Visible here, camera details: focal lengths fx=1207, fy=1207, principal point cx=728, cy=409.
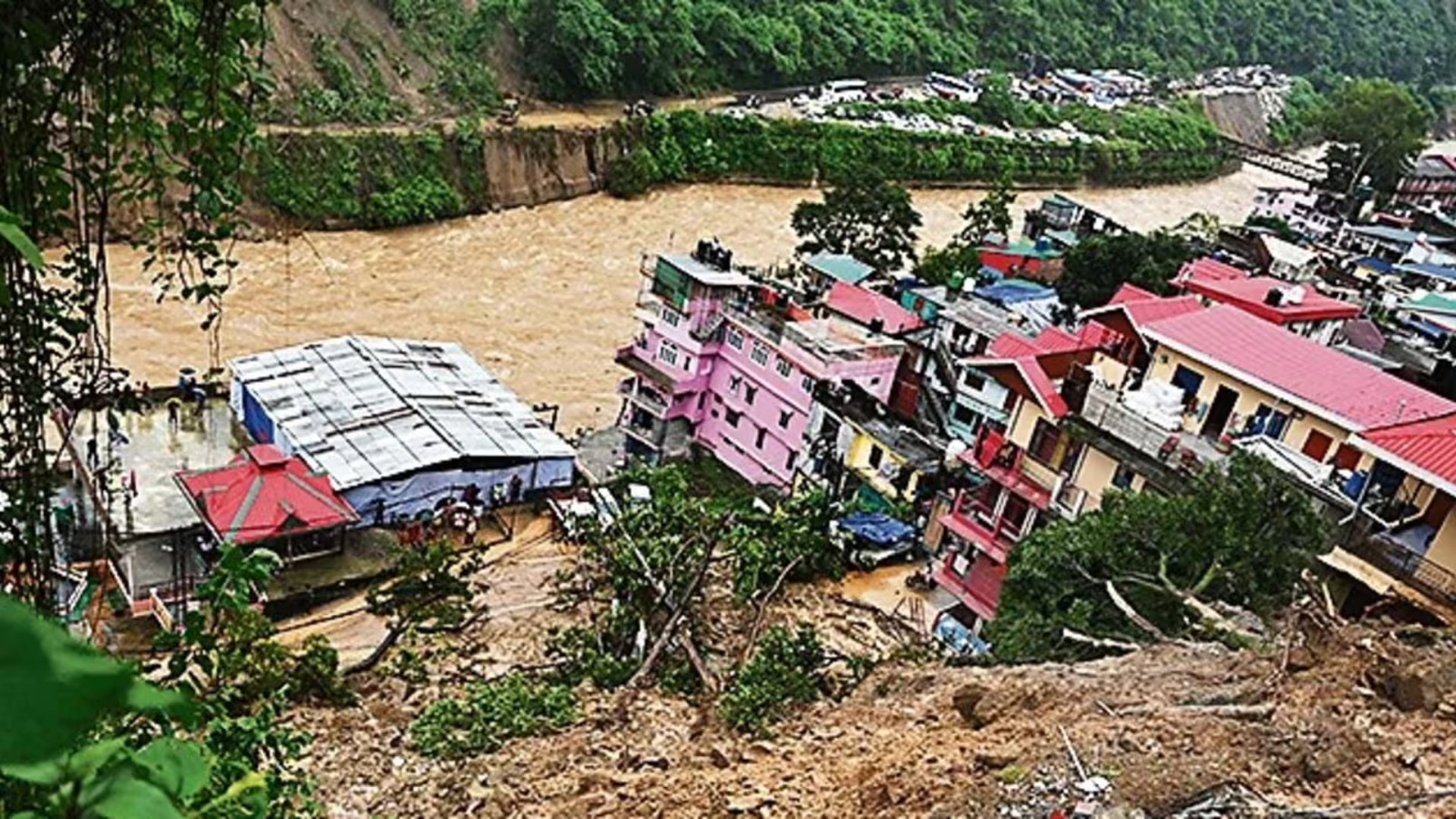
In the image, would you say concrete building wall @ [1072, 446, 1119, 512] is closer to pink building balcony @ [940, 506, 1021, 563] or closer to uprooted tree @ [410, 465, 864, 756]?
pink building balcony @ [940, 506, 1021, 563]

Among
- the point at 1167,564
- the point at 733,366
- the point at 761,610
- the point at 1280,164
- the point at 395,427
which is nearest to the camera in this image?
the point at 1167,564

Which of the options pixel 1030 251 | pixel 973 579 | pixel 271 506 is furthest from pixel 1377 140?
pixel 271 506

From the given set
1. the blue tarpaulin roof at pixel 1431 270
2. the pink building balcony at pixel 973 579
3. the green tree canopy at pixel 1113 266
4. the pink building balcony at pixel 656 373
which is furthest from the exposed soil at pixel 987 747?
the blue tarpaulin roof at pixel 1431 270

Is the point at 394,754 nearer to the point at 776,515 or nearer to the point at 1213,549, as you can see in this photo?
the point at 776,515

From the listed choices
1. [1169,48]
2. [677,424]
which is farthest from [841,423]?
[1169,48]

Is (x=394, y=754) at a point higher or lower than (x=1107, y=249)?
lower

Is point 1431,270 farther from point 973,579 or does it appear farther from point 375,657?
point 375,657

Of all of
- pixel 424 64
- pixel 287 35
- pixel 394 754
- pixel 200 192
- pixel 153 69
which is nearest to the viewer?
pixel 153 69

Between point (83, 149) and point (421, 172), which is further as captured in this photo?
point (421, 172)
